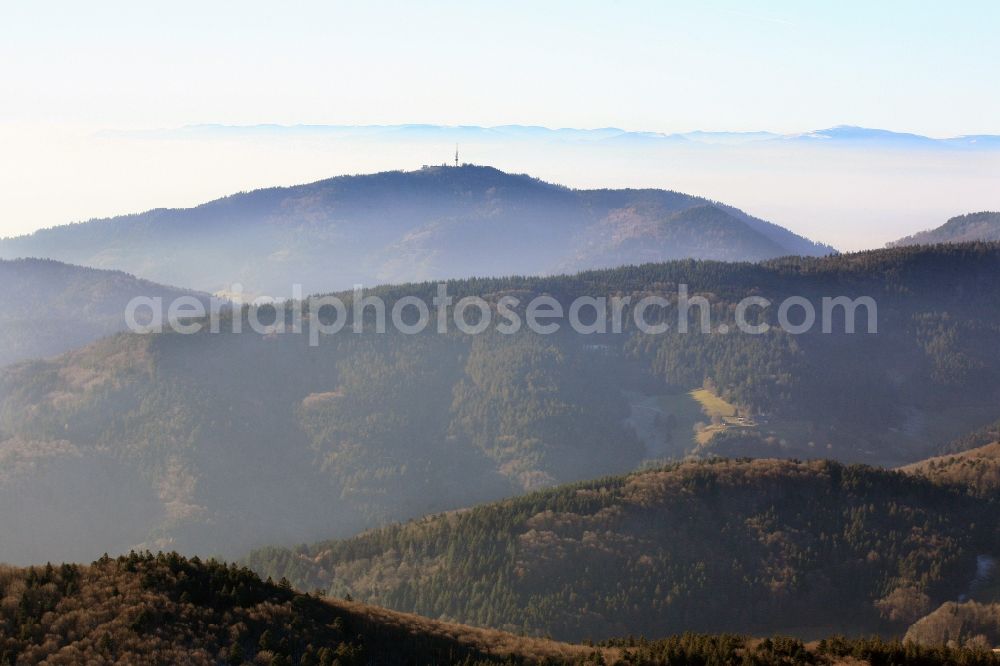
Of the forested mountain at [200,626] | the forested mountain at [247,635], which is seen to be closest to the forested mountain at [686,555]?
the forested mountain at [247,635]

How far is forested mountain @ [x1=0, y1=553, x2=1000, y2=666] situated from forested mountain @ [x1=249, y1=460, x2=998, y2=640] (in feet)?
222

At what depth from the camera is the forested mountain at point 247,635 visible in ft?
217

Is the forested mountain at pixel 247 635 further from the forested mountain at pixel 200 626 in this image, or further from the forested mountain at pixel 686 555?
the forested mountain at pixel 686 555

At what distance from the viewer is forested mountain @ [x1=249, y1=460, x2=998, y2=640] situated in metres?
155

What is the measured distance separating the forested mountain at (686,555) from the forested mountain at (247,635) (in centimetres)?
6752

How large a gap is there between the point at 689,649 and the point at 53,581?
146 ft

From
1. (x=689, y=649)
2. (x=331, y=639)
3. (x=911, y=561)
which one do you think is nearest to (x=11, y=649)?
(x=331, y=639)

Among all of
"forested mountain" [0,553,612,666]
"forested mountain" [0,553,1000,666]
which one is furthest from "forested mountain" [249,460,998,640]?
"forested mountain" [0,553,612,666]

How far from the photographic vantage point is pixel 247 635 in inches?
2803

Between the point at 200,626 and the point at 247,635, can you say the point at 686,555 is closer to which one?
the point at 247,635

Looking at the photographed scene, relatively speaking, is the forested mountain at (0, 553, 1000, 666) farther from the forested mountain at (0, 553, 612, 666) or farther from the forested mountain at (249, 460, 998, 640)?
the forested mountain at (249, 460, 998, 640)

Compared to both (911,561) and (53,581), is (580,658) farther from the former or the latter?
(911,561)

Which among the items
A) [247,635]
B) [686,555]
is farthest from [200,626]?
[686,555]

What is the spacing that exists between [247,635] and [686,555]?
343 ft
